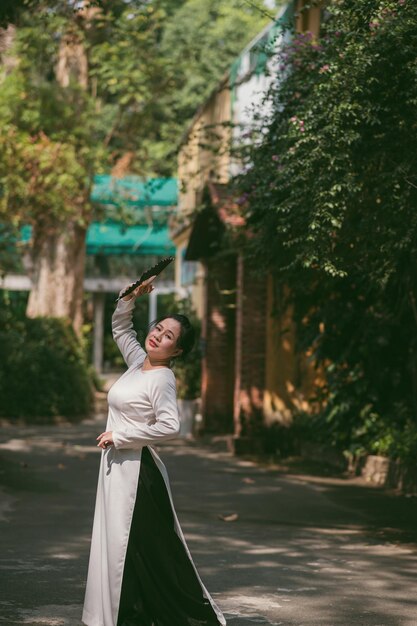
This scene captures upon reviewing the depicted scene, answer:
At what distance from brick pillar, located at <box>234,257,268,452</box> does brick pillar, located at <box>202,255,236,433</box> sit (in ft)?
7.84

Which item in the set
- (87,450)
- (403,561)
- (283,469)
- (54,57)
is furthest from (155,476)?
(54,57)

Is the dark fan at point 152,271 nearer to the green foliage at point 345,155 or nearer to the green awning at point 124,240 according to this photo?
the green foliage at point 345,155

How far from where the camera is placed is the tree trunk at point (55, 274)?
29969 mm

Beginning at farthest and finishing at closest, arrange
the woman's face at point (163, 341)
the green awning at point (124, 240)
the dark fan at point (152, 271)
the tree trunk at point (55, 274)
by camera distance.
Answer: the green awning at point (124, 240)
the tree trunk at point (55, 274)
the dark fan at point (152, 271)
the woman's face at point (163, 341)

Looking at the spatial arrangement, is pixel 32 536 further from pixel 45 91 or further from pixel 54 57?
pixel 54 57

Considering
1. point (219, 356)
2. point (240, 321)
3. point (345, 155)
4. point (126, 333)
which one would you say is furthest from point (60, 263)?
point (126, 333)

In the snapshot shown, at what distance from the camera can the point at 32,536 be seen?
1080 cm

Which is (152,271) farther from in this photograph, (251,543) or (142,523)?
(251,543)

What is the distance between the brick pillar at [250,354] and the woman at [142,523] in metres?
13.5

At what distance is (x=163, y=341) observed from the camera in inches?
270

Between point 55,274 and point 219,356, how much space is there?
766cm

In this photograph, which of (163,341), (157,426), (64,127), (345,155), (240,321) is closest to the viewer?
(157,426)

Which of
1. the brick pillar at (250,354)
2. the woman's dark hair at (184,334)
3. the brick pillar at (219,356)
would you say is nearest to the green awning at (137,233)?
the brick pillar at (219,356)

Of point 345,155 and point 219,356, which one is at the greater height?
point 345,155
